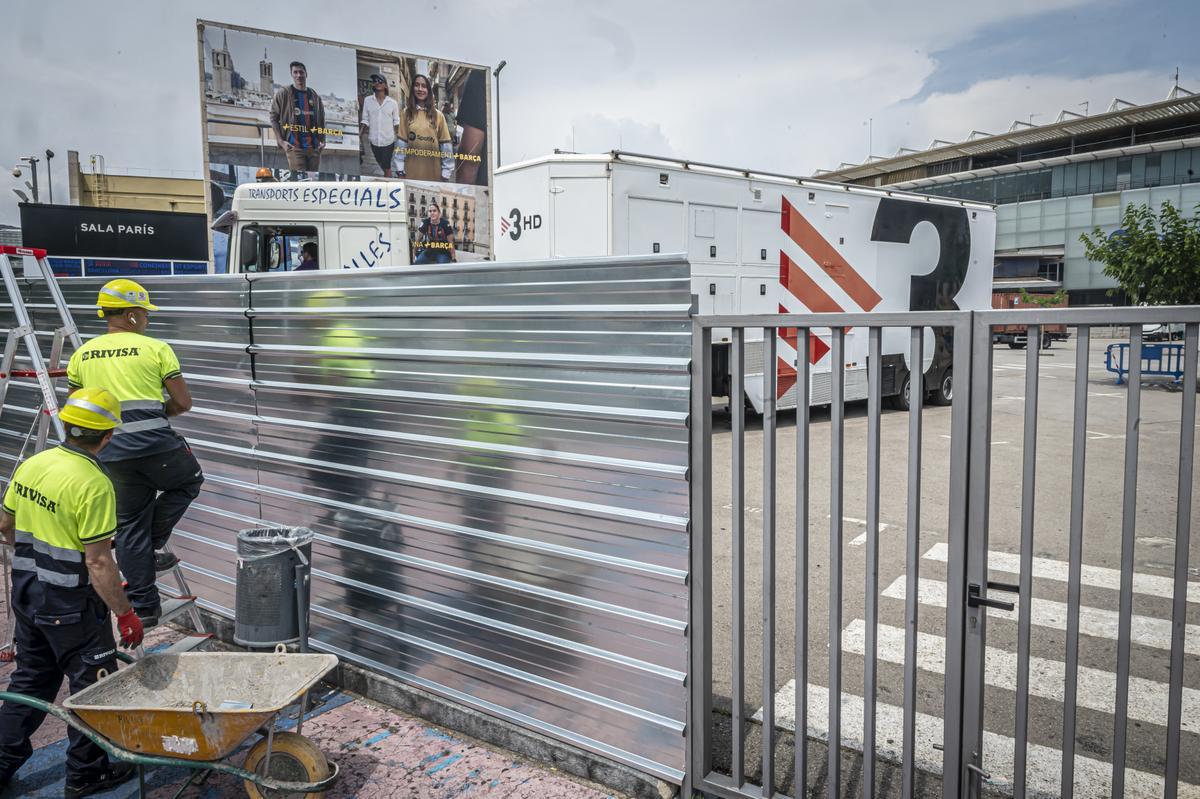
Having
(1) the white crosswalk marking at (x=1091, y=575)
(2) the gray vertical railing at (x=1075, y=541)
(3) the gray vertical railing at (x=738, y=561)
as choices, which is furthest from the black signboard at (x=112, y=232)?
(2) the gray vertical railing at (x=1075, y=541)

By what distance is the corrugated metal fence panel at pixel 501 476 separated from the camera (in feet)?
11.2

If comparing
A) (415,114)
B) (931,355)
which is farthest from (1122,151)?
(931,355)

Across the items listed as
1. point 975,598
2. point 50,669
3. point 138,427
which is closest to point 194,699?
point 50,669

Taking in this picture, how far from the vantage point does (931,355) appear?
14656 millimetres

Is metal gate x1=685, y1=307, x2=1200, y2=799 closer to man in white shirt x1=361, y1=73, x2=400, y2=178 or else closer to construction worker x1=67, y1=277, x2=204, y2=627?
construction worker x1=67, y1=277, x2=204, y2=627

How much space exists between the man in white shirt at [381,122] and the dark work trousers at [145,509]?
91.9 feet

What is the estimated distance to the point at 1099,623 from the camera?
539 centimetres

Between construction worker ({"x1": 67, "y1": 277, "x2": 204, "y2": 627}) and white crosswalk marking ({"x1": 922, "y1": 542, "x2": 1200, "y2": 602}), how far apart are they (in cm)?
534

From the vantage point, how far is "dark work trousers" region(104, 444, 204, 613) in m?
4.66

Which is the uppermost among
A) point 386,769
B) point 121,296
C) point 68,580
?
point 121,296

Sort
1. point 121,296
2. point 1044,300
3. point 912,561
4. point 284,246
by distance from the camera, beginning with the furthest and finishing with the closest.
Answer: point 1044,300 → point 284,246 → point 121,296 → point 912,561

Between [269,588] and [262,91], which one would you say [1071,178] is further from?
[269,588]

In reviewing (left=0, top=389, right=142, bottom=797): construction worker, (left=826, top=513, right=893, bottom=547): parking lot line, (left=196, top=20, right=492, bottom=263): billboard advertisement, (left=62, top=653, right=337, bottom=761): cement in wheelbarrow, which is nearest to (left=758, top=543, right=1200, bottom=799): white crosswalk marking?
(left=826, top=513, right=893, bottom=547): parking lot line

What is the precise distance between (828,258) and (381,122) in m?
22.3
